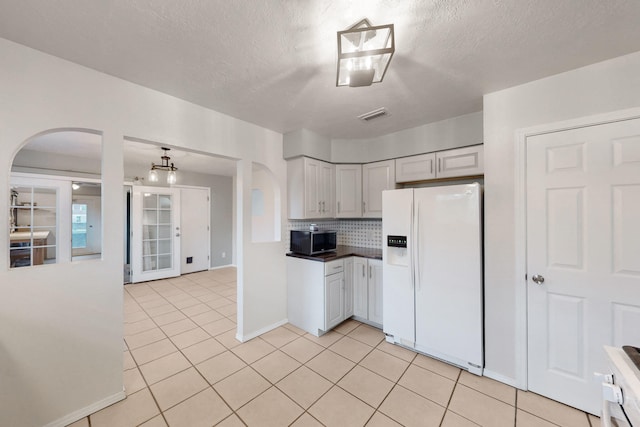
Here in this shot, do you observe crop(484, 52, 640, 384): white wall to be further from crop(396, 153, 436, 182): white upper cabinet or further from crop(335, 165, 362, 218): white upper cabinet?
crop(335, 165, 362, 218): white upper cabinet

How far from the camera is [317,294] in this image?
106 inches

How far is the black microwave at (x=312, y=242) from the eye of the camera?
9.27ft

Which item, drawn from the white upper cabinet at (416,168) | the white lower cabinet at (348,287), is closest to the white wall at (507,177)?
the white upper cabinet at (416,168)

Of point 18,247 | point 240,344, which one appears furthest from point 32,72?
point 18,247

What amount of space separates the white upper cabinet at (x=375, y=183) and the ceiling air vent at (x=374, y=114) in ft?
2.30

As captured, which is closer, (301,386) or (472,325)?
(301,386)

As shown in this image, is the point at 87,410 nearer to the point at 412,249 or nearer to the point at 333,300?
the point at 333,300

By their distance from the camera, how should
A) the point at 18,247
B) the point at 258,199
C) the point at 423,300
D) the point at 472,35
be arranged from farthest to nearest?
the point at 258,199 → the point at 18,247 → the point at 423,300 → the point at 472,35

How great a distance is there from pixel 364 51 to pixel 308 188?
6.34 ft

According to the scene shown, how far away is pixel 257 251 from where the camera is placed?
278 cm

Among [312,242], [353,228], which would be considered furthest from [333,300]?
[353,228]

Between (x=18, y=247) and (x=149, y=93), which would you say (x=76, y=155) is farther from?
(x=149, y=93)

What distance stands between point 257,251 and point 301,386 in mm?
1417

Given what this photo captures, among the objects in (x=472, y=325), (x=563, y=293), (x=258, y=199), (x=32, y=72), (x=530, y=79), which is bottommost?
→ (x=472, y=325)
